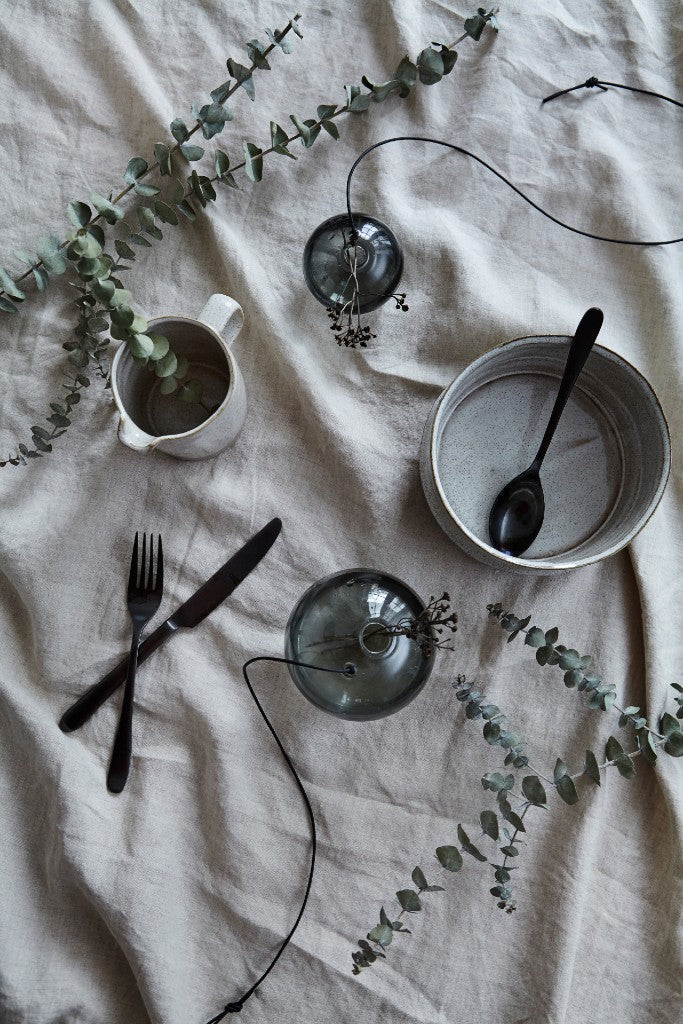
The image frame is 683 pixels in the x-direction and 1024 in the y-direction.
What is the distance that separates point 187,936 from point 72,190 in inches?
26.3

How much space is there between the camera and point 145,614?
0.74 meters

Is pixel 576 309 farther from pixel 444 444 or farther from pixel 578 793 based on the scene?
pixel 578 793

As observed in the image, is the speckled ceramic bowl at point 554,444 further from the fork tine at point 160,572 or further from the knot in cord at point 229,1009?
the knot in cord at point 229,1009

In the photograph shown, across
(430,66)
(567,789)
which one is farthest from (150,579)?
(430,66)

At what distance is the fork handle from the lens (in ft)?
2.37

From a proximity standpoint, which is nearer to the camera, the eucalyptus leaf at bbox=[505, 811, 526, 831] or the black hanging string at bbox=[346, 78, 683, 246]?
the eucalyptus leaf at bbox=[505, 811, 526, 831]

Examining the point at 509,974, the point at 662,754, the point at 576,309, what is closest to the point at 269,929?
the point at 509,974

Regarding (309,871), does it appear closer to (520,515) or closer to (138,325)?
(520,515)

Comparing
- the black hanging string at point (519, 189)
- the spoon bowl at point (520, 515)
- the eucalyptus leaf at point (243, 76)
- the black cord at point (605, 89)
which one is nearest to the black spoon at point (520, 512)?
the spoon bowl at point (520, 515)

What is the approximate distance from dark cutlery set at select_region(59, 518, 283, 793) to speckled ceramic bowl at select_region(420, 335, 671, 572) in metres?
0.17

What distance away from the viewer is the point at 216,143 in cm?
77

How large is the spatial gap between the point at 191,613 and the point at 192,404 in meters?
0.18

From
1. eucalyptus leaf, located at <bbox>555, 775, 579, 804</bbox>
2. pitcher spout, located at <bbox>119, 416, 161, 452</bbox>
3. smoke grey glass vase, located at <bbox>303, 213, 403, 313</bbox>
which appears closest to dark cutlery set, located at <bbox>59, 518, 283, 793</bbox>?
pitcher spout, located at <bbox>119, 416, 161, 452</bbox>

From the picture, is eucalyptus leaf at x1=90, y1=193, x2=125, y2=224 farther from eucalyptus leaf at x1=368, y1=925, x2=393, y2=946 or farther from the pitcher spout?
eucalyptus leaf at x1=368, y1=925, x2=393, y2=946
